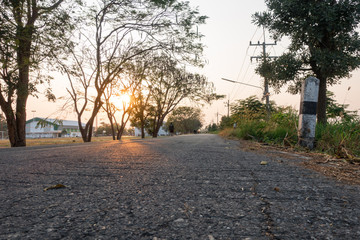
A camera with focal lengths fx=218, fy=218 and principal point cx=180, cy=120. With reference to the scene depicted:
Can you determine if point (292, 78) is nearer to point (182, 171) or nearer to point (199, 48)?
point (199, 48)

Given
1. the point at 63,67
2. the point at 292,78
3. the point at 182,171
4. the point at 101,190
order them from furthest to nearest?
the point at 292,78 < the point at 63,67 < the point at 182,171 < the point at 101,190

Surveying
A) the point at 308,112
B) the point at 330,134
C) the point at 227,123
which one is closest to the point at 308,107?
the point at 308,112

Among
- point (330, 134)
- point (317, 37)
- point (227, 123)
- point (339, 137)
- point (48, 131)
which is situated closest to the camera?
point (339, 137)

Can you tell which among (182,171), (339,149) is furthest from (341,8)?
(182,171)

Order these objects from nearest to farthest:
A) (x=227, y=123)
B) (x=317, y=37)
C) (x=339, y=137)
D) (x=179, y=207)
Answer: (x=179, y=207) → (x=339, y=137) → (x=317, y=37) → (x=227, y=123)

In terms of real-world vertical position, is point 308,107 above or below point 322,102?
below

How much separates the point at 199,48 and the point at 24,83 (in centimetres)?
821

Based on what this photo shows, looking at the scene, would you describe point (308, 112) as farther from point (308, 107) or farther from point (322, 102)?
point (322, 102)

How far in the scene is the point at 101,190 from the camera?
1379mm

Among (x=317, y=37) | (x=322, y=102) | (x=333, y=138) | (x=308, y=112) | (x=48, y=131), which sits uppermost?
(x=317, y=37)

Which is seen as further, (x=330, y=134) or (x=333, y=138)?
(x=330, y=134)

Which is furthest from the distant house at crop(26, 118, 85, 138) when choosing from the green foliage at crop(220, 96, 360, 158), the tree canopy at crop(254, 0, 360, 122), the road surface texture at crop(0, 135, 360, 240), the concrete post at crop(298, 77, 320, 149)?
the road surface texture at crop(0, 135, 360, 240)

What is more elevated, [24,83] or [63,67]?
[63,67]

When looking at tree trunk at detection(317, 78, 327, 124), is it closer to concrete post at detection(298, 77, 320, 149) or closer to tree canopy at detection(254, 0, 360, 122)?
tree canopy at detection(254, 0, 360, 122)
